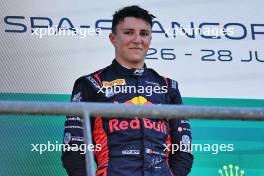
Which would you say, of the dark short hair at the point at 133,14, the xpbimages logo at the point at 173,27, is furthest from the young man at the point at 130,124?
the xpbimages logo at the point at 173,27

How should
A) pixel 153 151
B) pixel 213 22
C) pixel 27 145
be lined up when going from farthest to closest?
pixel 213 22 < pixel 27 145 < pixel 153 151

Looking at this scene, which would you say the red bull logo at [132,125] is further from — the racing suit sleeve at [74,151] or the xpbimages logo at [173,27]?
the xpbimages logo at [173,27]

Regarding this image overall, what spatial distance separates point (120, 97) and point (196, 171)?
88 cm

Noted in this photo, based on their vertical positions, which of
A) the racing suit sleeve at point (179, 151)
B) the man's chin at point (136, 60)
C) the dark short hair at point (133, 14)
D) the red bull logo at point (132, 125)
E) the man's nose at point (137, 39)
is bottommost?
the racing suit sleeve at point (179, 151)

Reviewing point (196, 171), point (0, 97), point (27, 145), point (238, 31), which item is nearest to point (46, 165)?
point (27, 145)

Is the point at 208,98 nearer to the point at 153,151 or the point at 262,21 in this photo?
the point at 262,21

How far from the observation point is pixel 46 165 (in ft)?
11.2

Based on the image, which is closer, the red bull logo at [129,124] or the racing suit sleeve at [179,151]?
the red bull logo at [129,124]

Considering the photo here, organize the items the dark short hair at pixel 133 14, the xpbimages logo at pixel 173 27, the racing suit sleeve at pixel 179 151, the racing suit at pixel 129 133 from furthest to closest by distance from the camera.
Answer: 1. the xpbimages logo at pixel 173 27
2. the dark short hair at pixel 133 14
3. the racing suit sleeve at pixel 179 151
4. the racing suit at pixel 129 133

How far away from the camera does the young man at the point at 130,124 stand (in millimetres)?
2689

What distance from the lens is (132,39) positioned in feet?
9.56

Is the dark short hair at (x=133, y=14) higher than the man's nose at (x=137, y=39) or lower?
higher

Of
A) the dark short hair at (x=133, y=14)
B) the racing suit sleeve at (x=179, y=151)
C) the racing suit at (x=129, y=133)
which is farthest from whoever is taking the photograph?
the dark short hair at (x=133, y=14)

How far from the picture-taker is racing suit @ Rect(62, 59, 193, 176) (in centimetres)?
269
